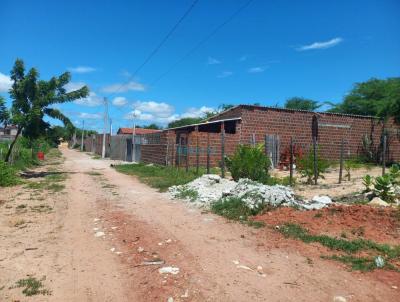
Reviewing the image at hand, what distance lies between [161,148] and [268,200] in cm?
1499

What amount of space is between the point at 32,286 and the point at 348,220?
17.7 feet

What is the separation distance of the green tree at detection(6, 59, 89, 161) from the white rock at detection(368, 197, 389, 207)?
46.1 feet

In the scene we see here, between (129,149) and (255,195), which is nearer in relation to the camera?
(255,195)

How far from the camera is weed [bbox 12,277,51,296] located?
167 inches

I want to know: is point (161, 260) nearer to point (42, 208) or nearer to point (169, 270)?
point (169, 270)

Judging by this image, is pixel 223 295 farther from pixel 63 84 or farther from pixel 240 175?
pixel 63 84

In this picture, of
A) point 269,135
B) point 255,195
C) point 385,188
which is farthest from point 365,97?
point 255,195

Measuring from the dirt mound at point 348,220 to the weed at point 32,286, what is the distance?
4382mm

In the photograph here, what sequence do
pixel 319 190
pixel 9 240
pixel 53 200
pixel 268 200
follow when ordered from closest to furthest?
1. pixel 9 240
2. pixel 268 200
3. pixel 53 200
4. pixel 319 190

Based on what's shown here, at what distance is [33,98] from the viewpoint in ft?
57.4

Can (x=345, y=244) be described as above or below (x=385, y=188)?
below

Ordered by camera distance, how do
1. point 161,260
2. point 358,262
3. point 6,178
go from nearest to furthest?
point 358,262 → point 161,260 → point 6,178

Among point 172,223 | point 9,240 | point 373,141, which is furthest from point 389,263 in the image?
point 373,141

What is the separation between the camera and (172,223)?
303 inches
